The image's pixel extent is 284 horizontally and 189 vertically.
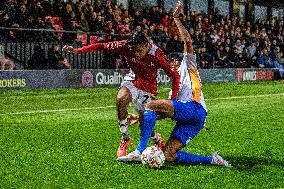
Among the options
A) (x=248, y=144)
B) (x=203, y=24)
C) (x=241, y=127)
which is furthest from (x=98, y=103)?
(x=203, y=24)

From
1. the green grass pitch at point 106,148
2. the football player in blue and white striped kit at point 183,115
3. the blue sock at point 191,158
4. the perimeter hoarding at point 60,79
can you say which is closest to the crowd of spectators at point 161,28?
the perimeter hoarding at point 60,79

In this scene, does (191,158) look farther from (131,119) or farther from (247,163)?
(131,119)

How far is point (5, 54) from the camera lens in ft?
58.1

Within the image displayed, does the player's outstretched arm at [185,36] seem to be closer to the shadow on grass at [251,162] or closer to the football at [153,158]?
the football at [153,158]

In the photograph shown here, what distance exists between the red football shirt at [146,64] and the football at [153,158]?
0.77m

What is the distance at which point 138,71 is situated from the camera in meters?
7.68

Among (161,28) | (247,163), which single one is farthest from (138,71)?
(161,28)

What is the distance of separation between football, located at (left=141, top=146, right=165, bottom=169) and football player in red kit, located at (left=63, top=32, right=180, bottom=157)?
1.98 ft

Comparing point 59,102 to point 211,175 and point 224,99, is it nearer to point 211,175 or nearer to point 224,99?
point 224,99

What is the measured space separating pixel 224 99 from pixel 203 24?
11673 millimetres

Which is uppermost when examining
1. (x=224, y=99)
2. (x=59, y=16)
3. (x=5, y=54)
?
(x=59, y=16)

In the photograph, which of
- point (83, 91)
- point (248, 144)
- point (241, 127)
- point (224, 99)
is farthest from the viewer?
point (83, 91)

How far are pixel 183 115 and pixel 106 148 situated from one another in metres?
1.62

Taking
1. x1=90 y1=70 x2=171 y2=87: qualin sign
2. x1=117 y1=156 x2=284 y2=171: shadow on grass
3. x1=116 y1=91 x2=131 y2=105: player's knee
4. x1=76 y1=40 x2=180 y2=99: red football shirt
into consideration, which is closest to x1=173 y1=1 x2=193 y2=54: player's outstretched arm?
x1=76 y1=40 x2=180 y2=99: red football shirt
